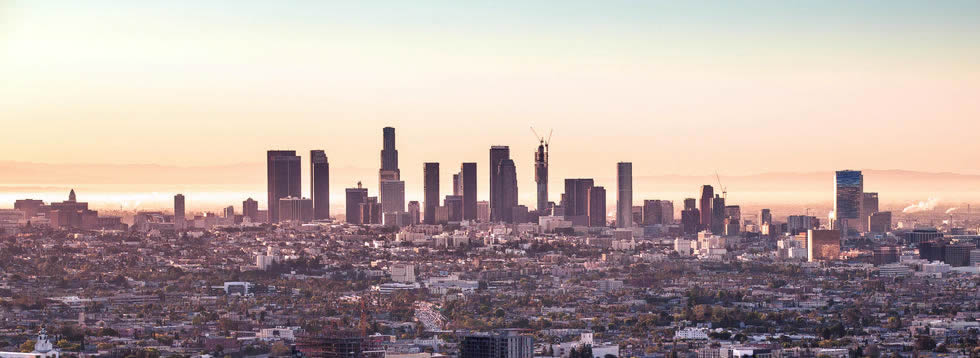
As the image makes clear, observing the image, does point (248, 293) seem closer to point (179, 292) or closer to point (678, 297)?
point (179, 292)

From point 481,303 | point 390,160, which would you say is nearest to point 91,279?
point 481,303

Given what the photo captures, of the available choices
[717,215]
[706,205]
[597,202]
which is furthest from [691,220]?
[597,202]

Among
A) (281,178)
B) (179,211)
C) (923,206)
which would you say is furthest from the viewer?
(923,206)

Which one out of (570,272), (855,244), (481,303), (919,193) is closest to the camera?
(481,303)

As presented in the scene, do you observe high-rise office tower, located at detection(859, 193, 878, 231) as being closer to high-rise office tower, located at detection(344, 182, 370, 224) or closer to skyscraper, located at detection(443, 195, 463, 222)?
skyscraper, located at detection(443, 195, 463, 222)

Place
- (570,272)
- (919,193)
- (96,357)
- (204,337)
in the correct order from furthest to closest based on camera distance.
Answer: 1. (919,193)
2. (570,272)
3. (204,337)
4. (96,357)

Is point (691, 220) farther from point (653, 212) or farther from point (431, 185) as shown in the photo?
point (431, 185)
